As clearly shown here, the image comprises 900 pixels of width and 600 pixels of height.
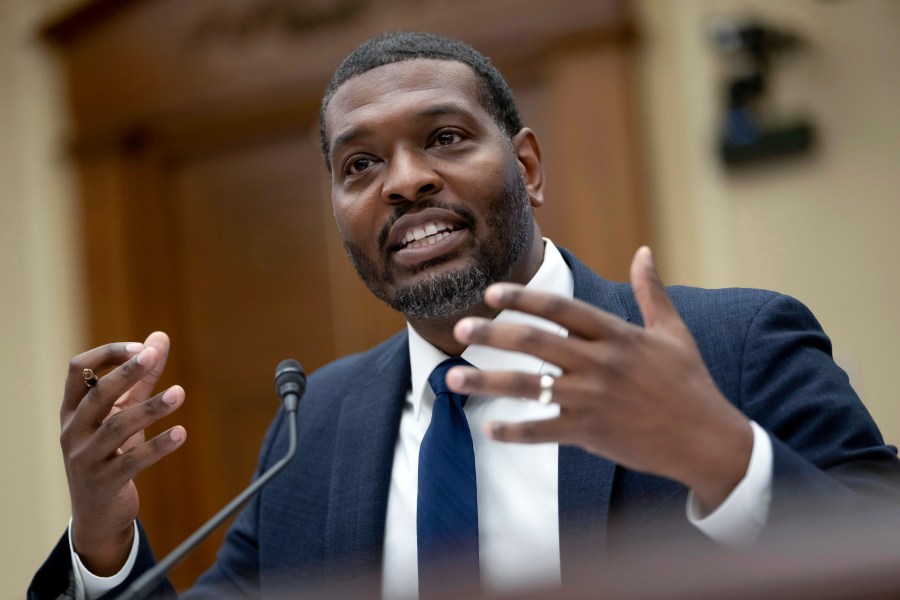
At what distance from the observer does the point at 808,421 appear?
1.50 meters

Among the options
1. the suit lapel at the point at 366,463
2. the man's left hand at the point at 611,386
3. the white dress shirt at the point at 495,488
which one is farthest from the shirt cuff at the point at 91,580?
the man's left hand at the point at 611,386

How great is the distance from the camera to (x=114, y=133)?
14.0ft

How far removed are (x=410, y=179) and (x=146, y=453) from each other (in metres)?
0.59

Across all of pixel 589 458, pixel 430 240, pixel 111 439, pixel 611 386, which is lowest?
pixel 589 458

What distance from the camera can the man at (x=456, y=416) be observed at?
48.8 inches

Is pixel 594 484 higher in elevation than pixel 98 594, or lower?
higher

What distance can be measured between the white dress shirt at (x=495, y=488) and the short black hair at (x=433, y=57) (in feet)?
0.91

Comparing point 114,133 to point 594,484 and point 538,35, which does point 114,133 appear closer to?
point 538,35

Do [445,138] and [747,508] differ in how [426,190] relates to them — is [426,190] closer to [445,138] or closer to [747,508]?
[445,138]

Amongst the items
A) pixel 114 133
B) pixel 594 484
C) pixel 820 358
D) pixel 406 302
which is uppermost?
pixel 114 133

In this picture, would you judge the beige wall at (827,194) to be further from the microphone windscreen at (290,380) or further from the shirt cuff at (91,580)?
the shirt cuff at (91,580)

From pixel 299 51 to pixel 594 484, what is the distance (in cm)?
265

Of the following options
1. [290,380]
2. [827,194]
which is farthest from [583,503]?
[827,194]

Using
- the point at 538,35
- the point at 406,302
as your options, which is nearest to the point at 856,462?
the point at 406,302
